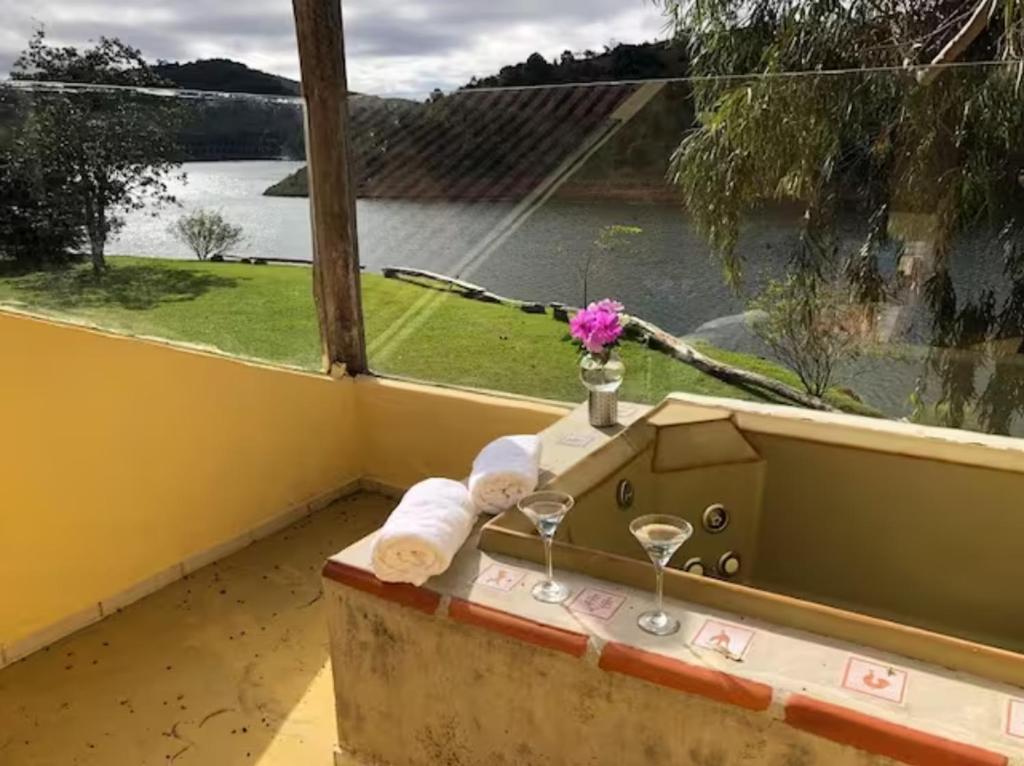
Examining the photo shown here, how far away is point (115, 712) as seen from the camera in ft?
6.94

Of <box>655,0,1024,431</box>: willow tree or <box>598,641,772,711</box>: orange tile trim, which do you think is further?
<box>655,0,1024,431</box>: willow tree

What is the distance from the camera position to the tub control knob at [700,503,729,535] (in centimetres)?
229

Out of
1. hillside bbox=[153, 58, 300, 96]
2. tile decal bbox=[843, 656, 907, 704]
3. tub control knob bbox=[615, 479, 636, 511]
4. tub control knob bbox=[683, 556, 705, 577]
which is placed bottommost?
tub control knob bbox=[683, 556, 705, 577]

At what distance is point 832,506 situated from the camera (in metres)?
2.29

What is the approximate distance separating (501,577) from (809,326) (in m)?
1.45

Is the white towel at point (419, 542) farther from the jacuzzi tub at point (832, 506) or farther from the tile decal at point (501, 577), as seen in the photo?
the jacuzzi tub at point (832, 506)

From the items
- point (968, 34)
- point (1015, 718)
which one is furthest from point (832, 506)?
point (968, 34)

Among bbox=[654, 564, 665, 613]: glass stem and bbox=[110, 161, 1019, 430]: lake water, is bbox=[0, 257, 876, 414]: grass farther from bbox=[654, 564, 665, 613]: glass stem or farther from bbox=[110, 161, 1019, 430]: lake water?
bbox=[654, 564, 665, 613]: glass stem

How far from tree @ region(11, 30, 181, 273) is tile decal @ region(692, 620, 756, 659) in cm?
183

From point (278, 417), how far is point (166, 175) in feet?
3.24

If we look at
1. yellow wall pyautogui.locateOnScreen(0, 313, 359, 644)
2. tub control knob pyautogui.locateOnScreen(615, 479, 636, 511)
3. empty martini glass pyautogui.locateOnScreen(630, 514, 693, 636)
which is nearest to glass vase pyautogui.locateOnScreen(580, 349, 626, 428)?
tub control knob pyautogui.locateOnScreen(615, 479, 636, 511)

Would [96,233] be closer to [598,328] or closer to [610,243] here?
[598,328]

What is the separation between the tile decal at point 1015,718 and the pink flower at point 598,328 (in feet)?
4.36

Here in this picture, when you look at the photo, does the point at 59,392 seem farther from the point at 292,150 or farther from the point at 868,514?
the point at 868,514
